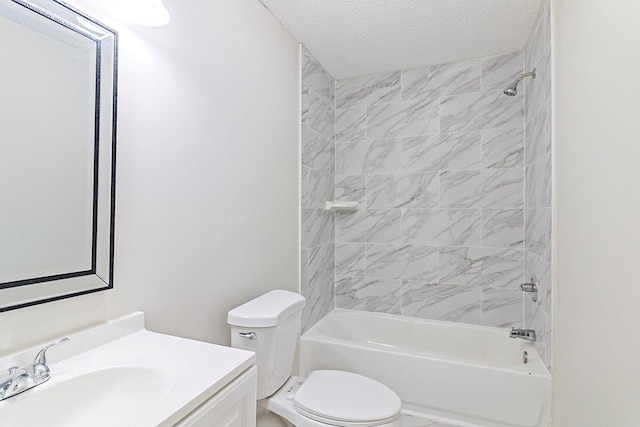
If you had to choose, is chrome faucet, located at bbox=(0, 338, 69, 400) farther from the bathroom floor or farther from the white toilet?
the bathroom floor

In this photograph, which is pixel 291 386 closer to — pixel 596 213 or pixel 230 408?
pixel 230 408

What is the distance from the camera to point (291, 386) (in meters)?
Result: 1.70

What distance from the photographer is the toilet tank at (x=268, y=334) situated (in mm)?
1444

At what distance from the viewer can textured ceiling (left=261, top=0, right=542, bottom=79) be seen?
1883mm

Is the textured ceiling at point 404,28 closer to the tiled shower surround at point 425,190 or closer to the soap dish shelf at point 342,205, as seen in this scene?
the tiled shower surround at point 425,190

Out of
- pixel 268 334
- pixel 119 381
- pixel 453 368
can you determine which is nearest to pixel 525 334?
pixel 453 368

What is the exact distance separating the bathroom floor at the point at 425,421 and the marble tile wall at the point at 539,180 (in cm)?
62

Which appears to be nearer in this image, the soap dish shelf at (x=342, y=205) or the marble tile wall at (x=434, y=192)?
the marble tile wall at (x=434, y=192)

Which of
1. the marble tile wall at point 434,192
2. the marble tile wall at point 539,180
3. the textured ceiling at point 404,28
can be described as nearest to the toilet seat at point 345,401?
the marble tile wall at point 539,180

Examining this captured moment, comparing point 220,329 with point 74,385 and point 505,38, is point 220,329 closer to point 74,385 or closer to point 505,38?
point 74,385

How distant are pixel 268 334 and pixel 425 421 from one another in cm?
118

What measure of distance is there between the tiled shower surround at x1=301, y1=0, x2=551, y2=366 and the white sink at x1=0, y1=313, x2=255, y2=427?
4.65 ft

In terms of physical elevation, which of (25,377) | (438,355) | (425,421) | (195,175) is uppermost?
(195,175)

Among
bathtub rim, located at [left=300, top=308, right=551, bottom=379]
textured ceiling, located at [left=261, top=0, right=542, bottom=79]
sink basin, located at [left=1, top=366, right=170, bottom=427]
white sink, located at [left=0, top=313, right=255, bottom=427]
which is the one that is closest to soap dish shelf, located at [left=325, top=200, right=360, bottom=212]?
bathtub rim, located at [left=300, top=308, right=551, bottom=379]
